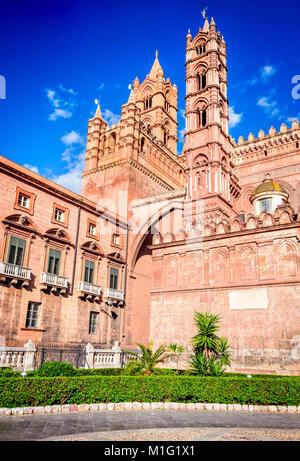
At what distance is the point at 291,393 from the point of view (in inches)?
468

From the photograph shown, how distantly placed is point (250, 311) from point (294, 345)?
9.90 ft

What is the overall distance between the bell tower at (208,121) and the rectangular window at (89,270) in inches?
507

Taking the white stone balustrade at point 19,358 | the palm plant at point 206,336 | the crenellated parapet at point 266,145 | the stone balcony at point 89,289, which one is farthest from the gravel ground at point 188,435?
the crenellated parapet at point 266,145

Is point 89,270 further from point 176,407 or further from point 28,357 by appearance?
point 176,407

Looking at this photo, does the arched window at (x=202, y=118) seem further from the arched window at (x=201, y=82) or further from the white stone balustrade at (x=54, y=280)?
the white stone balustrade at (x=54, y=280)

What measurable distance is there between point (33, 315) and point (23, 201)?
7902mm

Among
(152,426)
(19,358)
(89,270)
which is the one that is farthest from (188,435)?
(89,270)

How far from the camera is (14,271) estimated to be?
22.4 meters

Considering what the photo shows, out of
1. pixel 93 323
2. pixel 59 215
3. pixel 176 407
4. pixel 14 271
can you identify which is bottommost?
pixel 176 407

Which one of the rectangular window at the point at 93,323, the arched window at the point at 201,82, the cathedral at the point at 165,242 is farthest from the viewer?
the arched window at the point at 201,82

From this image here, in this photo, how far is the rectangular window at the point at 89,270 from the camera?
28156mm

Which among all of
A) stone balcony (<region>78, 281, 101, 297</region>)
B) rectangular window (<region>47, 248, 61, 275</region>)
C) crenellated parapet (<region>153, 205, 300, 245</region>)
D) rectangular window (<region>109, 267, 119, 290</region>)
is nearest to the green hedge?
crenellated parapet (<region>153, 205, 300, 245</region>)

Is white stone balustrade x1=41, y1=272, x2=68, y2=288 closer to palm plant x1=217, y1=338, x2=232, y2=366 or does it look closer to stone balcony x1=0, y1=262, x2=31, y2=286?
stone balcony x1=0, y1=262, x2=31, y2=286
